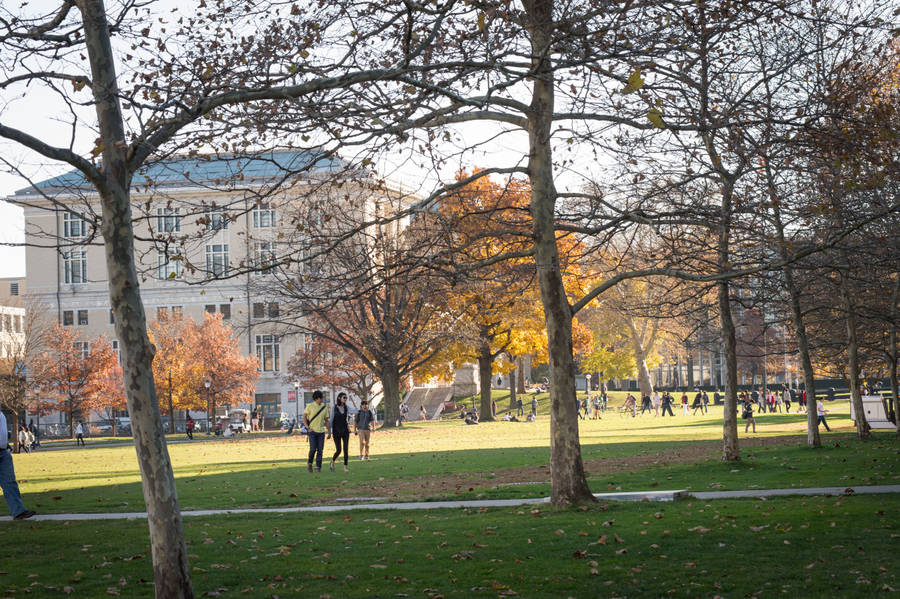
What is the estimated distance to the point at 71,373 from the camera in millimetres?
68625

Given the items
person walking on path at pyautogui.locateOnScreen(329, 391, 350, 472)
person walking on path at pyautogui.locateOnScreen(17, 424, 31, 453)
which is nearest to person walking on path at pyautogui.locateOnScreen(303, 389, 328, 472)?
person walking on path at pyautogui.locateOnScreen(329, 391, 350, 472)

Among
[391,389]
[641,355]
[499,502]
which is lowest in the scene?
[499,502]

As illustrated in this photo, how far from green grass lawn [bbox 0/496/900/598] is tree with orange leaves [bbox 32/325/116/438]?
186 ft

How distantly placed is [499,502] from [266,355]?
7724 centimetres

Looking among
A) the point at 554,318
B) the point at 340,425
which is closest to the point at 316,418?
the point at 340,425

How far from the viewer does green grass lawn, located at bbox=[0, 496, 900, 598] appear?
9547mm

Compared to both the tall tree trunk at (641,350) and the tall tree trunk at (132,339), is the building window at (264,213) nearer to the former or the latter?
the tall tree trunk at (132,339)

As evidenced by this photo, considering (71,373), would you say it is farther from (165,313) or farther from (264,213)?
(264,213)

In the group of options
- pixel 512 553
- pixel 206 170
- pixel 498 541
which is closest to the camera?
pixel 512 553

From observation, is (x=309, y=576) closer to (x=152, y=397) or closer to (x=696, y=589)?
(x=152, y=397)

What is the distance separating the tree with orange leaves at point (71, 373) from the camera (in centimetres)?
6838

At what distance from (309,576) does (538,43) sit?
8.16 m

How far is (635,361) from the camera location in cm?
8688

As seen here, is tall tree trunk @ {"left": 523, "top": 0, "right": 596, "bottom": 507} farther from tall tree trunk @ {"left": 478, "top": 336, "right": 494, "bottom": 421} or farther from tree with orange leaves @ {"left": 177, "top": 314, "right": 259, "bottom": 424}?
tree with orange leaves @ {"left": 177, "top": 314, "right": 259, "bottom": 424}
